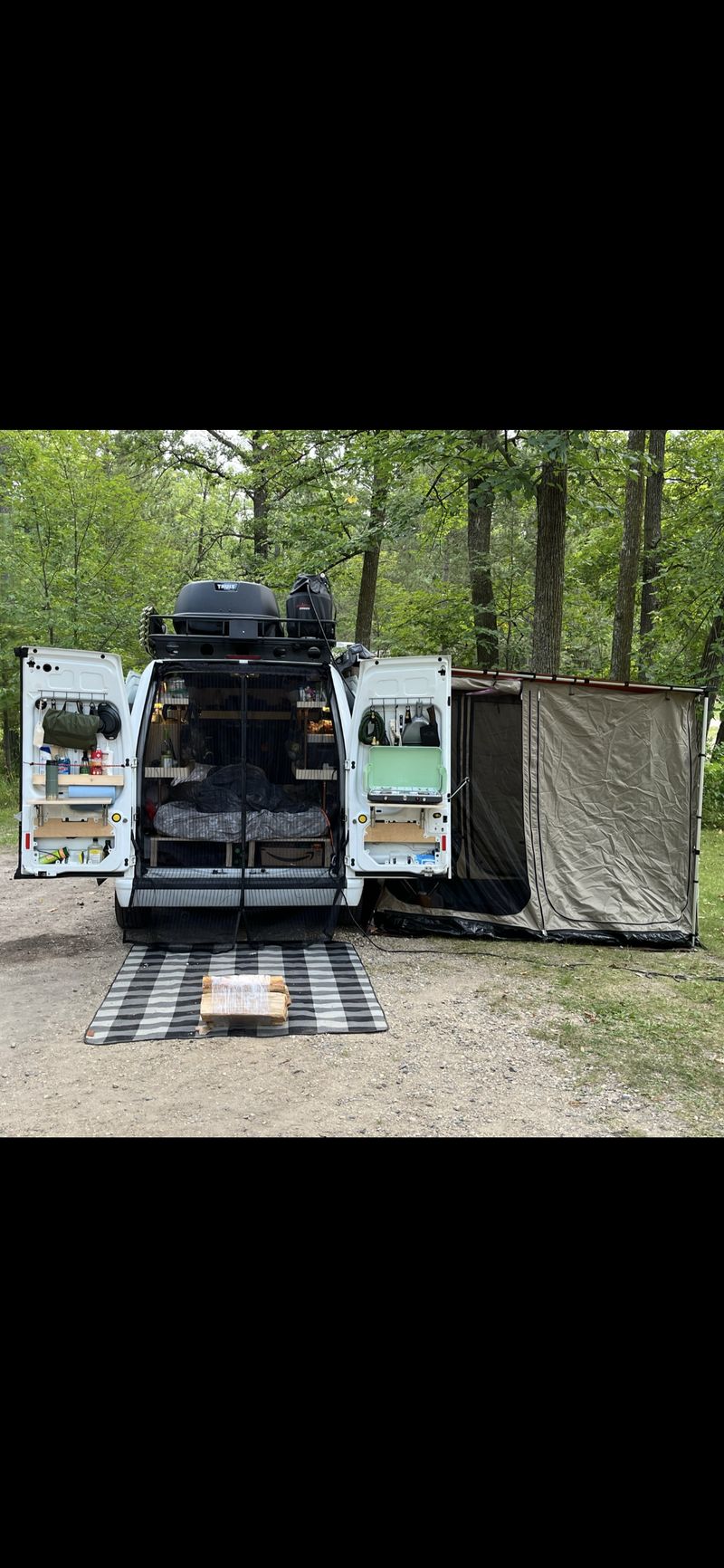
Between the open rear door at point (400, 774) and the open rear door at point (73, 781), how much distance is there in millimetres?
1358

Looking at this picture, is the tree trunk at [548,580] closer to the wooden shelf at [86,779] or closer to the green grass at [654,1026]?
the green grass at [654,1026]

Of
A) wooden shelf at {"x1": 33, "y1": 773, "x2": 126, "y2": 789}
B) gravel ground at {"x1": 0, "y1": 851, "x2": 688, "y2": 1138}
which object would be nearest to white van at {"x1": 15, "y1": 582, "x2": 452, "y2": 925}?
wooden shelf at {"x1": 33, "y1": 773, "x2": 126, "y2": 789}

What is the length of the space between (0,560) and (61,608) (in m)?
1.06

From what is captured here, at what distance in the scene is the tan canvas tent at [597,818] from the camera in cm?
659

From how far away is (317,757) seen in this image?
663 centimetres

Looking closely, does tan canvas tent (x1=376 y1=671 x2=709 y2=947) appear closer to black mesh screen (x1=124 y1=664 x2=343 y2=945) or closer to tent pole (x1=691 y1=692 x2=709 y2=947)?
tent pole (x1=691 y1=692 x2=709 y2=947)

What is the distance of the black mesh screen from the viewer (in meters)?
5.79

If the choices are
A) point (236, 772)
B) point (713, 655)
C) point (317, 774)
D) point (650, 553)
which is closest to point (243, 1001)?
point (317, 774)

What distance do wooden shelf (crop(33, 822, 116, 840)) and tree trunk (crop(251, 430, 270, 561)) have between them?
998 centimetres

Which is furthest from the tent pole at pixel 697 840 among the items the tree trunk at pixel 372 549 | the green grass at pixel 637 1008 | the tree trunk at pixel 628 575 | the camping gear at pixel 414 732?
the tree trunk at pixel 372 549
